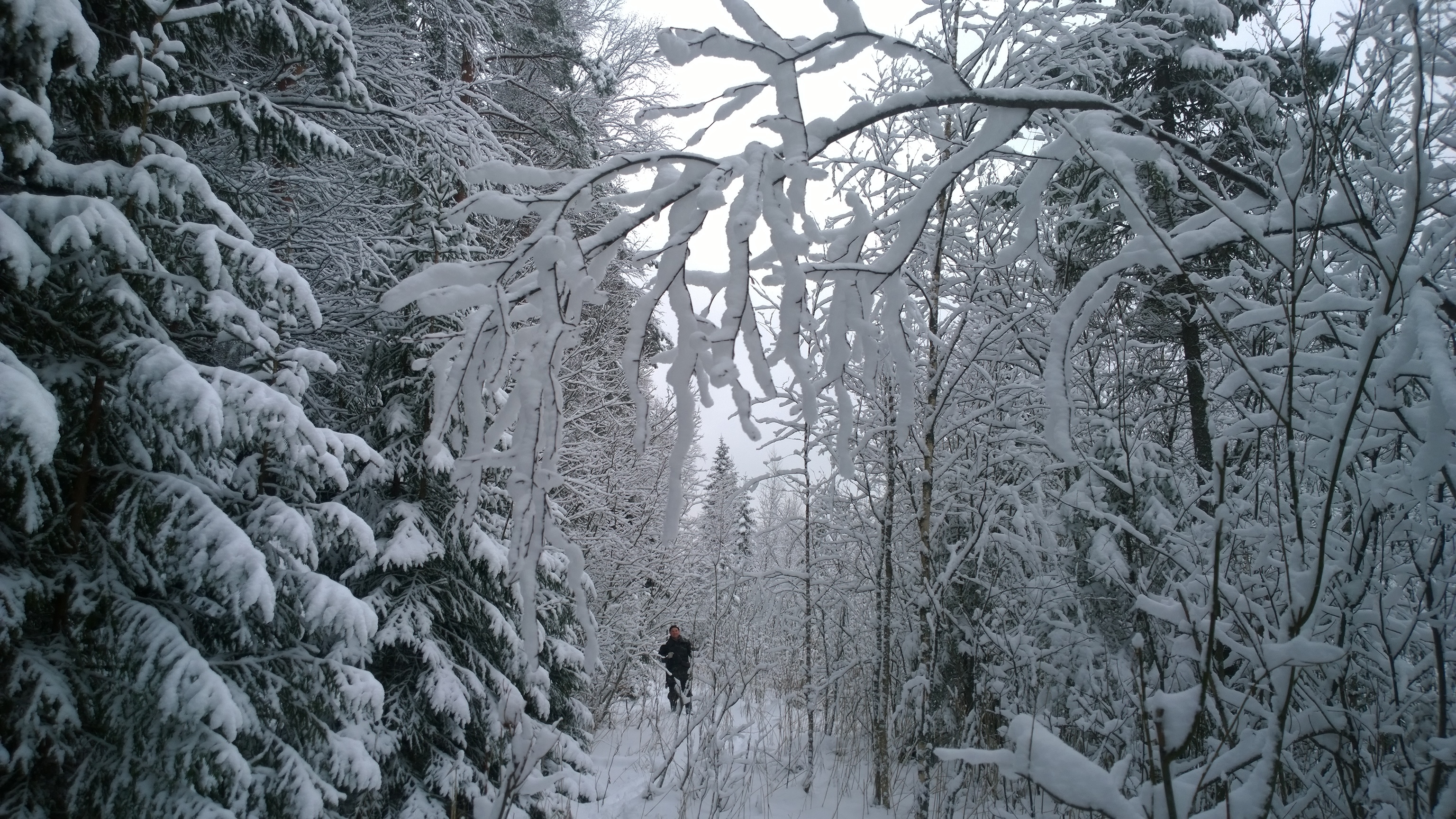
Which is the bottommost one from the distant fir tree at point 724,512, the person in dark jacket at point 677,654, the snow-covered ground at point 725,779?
the snow-covered ground at point 725,779

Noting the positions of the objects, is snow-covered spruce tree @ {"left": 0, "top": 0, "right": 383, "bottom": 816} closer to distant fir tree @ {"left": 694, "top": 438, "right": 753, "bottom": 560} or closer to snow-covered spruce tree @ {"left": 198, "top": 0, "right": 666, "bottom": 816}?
snow-covered spruce tree @ {"left": 198, "top": 0, "right": 666, "bottom": 816}

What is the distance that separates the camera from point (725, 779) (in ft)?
14.2

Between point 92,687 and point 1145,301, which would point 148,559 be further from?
point 1145,301

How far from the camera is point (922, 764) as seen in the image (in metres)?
4.20

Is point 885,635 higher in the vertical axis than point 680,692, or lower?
higher

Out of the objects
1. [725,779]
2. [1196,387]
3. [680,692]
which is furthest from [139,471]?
[1196,387]

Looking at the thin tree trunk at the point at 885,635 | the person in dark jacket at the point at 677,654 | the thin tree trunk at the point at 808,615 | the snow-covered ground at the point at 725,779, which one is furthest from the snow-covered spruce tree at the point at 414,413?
the person in dark jacket at the point at 677,654

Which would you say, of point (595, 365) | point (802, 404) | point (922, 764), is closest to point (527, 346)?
point (802, 404)

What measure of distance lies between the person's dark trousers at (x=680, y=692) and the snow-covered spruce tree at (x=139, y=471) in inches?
103

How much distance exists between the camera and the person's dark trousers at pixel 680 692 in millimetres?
5279

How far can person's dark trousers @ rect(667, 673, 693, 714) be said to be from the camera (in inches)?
208

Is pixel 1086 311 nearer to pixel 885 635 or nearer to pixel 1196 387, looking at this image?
pixel 885 635

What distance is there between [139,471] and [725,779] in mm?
3763

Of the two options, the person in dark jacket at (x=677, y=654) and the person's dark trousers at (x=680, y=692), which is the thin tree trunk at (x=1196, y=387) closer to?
the person's dark trousers at (x=680, y=692)
